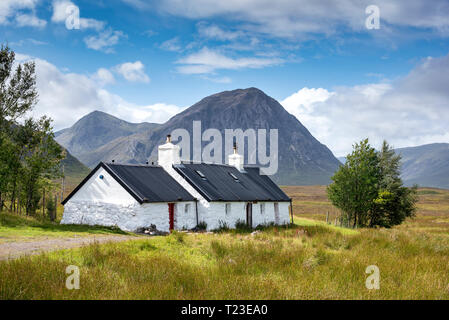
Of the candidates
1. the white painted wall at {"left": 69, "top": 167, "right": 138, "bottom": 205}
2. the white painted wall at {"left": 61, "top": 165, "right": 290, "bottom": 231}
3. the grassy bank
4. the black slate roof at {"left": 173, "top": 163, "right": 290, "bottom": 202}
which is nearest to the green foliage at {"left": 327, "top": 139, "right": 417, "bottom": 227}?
the black slate roof at {"left": 173, "top": 163, "right": 290, "bottom": 202}

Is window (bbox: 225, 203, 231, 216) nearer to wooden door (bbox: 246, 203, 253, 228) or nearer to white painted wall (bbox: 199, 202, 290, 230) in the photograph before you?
white painted wall (bbox: 199, 202, 290, 230)

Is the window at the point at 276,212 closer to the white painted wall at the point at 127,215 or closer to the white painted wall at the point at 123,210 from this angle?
the white painted wall at the point at 123,210

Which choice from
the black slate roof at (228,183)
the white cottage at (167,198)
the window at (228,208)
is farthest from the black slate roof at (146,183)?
the window at (228,208)

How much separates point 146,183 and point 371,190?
23.6 m

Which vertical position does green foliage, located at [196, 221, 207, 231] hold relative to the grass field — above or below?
below

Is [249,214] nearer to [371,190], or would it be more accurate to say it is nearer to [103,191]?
[103,191]

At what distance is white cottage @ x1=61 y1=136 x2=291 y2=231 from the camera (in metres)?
25.9

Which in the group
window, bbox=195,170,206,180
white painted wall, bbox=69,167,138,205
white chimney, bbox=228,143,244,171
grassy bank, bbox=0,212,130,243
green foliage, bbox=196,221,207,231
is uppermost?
white chimney, bbox=228,143,244,171

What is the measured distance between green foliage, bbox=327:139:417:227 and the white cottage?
838 centimetres

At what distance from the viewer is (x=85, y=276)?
8.91 m

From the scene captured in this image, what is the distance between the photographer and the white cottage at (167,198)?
25858 millimetres

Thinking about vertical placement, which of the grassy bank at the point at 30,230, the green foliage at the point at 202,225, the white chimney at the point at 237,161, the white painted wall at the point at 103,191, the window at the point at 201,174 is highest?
the white chimney at the point at 237,161

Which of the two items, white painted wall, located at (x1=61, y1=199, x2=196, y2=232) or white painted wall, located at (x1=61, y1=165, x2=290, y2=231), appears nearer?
white painted wall, located at (x1=61, y1=199, x2=196, y2=232)
